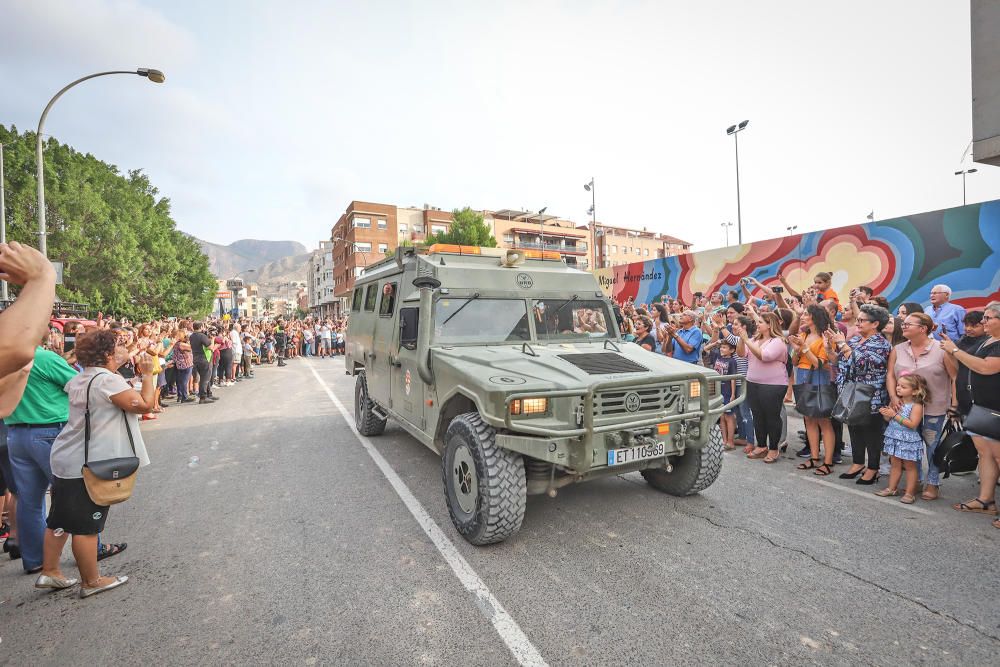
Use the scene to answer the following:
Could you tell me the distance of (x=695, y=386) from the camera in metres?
4.07

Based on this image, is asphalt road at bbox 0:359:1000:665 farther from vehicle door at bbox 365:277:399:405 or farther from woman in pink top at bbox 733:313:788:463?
vehicle door at bbox 365:277:399:405

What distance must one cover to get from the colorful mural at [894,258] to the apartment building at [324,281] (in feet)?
249

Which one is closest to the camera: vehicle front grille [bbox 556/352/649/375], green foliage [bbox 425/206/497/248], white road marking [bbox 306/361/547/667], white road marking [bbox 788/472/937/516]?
white road marking [bbox 306/361/547/667]

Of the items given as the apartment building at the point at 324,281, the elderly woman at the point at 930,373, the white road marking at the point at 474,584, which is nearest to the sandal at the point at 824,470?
the elderly woman at the point at 930,373

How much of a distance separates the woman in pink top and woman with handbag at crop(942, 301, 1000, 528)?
1.66m

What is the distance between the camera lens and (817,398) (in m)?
5.58

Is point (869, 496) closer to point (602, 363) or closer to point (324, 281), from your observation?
point (602, 363)

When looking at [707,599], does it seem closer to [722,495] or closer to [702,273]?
[722,495]

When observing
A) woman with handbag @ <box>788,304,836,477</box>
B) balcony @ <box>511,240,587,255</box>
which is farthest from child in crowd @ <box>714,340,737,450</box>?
balcony @ <box>511,240,587,255</box>

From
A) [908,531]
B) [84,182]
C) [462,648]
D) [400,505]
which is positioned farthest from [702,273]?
[84,182]

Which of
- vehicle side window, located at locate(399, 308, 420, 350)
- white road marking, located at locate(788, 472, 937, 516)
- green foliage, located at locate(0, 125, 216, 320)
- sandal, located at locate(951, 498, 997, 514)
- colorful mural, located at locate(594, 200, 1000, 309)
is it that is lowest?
white road marking, located at locate(788, 472, 937, 516)

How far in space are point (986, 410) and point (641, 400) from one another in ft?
10.6

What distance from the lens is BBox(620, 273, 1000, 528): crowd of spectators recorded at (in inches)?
171

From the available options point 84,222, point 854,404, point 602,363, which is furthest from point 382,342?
point 84,222
